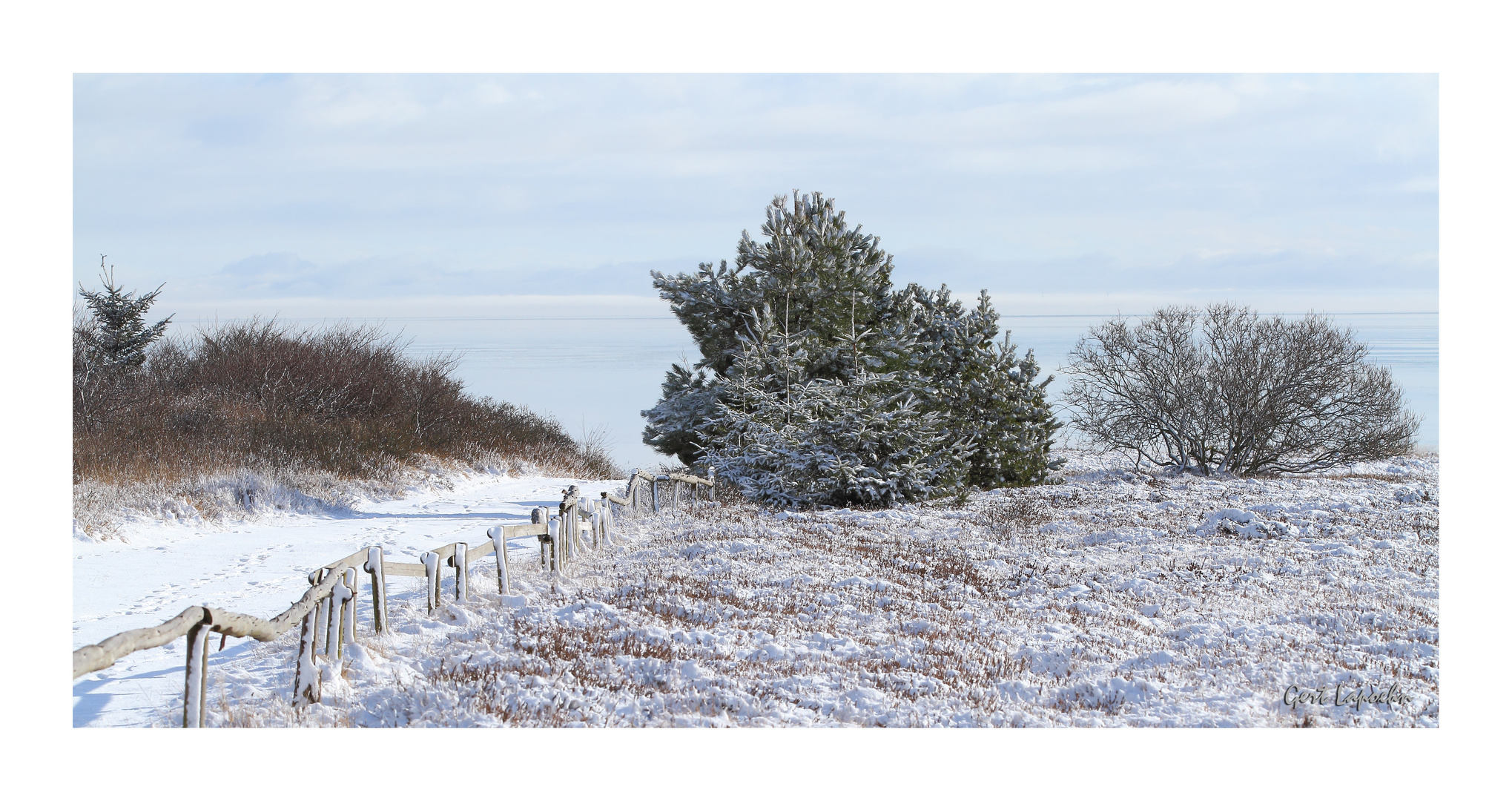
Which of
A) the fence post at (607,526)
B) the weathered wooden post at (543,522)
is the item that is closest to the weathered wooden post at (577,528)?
the fence post at (607,526)

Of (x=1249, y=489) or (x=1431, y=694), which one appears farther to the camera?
(x=1249, y=489)

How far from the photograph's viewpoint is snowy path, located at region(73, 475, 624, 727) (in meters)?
5.85

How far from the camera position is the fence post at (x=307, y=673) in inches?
218

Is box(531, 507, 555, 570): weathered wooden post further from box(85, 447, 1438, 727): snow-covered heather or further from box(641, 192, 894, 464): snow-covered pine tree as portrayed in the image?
box(641, 192, 894, 464): snow-covered pine tree

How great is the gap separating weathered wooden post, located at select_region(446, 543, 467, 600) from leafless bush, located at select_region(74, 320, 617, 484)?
888cm

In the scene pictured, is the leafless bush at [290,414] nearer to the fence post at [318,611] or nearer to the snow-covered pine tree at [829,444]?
the snow-covered pine tree at [829,444]

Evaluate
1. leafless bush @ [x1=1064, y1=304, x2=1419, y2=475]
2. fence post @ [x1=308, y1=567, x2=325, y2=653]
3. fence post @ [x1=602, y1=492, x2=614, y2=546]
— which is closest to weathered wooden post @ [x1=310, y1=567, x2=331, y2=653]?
fence post @ [x1=308, y1=567, x2=325, y2=653]

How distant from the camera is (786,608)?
8500 mm

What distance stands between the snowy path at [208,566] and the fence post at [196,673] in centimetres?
59

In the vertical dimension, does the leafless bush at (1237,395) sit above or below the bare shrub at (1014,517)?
above

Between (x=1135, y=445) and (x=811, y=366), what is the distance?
1299 centimetres

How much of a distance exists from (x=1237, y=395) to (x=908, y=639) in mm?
22414
